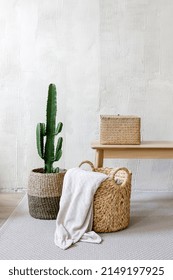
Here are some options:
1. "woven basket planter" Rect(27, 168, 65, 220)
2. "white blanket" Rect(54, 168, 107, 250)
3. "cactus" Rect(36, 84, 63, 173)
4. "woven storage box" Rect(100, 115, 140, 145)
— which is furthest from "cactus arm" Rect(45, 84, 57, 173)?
"woven storage box" Rect(100, 115, 140, 145)

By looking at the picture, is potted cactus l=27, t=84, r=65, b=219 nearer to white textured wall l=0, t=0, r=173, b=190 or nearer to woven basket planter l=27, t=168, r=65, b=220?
woven basket planter l=27, t=168, r=65, b=220

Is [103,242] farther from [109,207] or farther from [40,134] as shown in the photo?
[40,134]

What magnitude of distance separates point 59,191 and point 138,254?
0.85 m

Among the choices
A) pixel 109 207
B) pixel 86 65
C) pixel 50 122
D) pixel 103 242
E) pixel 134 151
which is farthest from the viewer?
pixel 86 65

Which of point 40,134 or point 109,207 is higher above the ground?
point 40,134

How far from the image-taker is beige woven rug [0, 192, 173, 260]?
87.6 inches

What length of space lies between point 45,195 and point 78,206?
35cm

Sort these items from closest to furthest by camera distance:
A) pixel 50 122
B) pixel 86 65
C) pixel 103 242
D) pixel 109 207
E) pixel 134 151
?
pixel 103 242, pixel 109 207, pixel 50 122, pixel 134 151, pixel 86 65

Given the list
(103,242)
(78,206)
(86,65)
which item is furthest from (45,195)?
(86,65)

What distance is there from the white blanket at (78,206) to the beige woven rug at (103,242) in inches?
3.2

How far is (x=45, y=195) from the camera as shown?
→ 9.40 feet

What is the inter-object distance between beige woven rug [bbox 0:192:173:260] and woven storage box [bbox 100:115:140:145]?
552 mm
